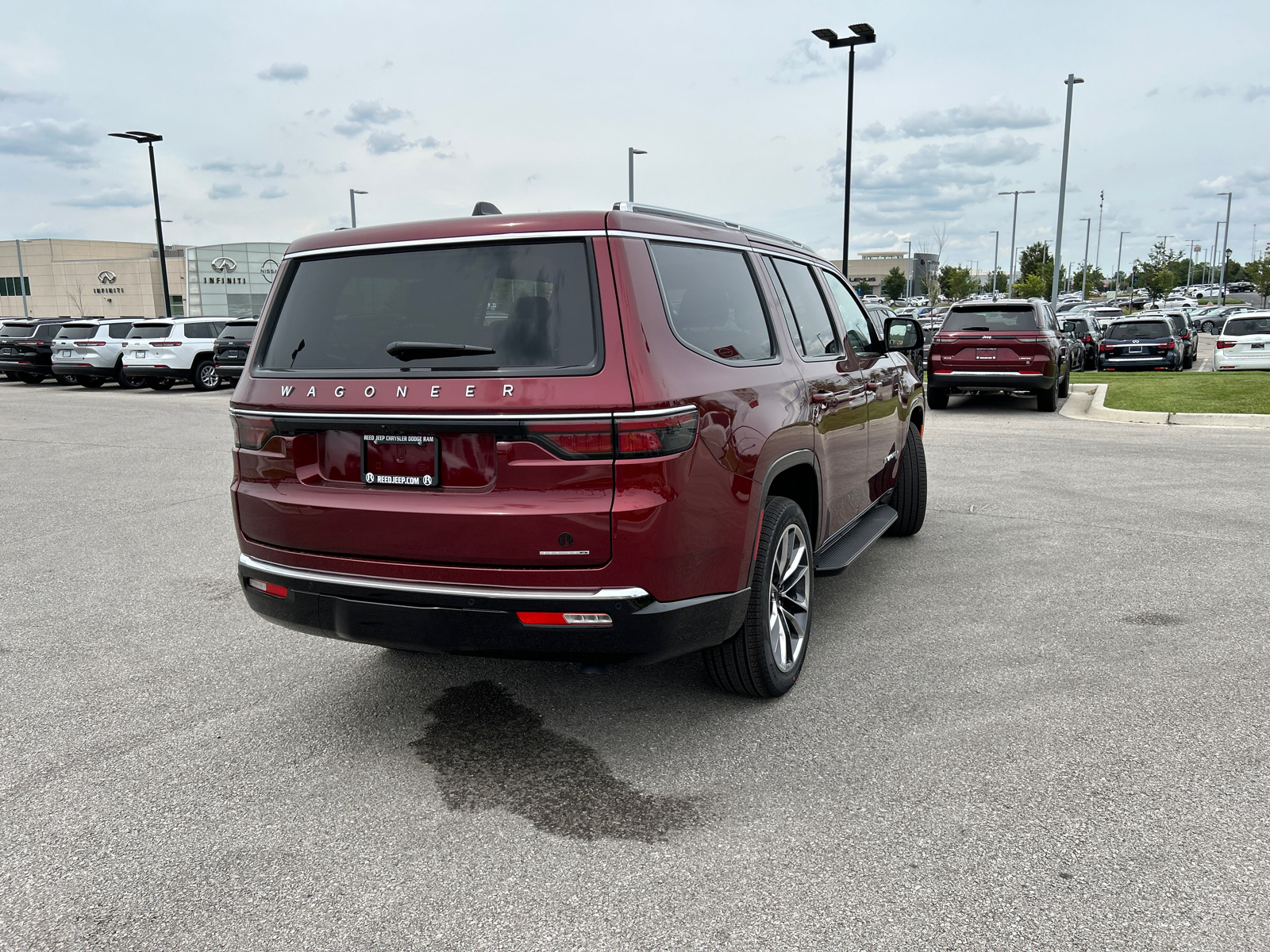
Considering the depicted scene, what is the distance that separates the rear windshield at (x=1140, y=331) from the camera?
2261cm

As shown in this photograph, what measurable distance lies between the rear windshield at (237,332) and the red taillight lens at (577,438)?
22.4 meters

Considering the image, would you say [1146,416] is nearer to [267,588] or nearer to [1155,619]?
[1155,619]

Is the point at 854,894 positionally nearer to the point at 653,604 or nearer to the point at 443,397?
the point at 653,604

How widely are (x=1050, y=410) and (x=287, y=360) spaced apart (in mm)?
14468

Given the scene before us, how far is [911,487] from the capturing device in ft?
22.2

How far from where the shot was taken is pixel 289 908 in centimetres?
274

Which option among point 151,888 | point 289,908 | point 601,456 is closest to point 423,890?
point 289,908

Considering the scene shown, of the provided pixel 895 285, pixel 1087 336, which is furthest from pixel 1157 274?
pixel 1087 336

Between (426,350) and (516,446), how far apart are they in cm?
48

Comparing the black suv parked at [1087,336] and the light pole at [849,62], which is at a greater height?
the light pole at [849,62]

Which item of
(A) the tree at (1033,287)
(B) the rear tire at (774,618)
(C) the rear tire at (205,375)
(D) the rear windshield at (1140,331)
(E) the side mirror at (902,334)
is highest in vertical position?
(A) the tree at (1033,287)

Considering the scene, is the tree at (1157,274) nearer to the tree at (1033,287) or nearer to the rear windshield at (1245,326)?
the tree at (1033,287)

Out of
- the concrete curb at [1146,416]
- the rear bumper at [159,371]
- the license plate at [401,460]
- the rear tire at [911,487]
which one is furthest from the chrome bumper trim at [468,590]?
the rear bumper at [159,371]

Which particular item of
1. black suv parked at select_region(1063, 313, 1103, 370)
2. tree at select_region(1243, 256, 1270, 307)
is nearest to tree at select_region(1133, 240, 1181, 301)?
tree at select_region(1243, 256, 1270, 307)
